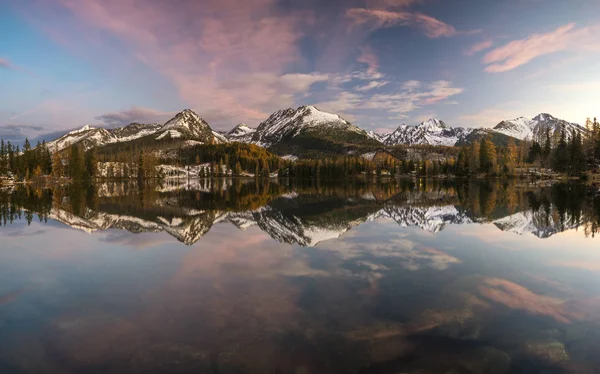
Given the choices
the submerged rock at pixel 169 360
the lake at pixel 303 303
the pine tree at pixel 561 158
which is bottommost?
the lake at pixel 303 303

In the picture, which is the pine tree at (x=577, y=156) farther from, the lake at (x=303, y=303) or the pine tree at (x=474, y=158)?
the lake at (x=303, y=303)

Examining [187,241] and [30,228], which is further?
[30,228]

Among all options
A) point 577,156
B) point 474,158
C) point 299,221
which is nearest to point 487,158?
point 474,158

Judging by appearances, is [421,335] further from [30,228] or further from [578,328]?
[30,228]

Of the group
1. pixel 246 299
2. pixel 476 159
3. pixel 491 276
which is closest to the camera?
pixel 246 299

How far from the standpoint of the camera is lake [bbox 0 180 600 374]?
9352mm

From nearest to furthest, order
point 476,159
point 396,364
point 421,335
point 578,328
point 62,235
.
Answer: point 396,364
point 421,335
point 578,328
point 62,235
point 476,159

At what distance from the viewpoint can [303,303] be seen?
43.4 feet

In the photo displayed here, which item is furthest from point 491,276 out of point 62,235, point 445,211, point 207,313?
point 62,235

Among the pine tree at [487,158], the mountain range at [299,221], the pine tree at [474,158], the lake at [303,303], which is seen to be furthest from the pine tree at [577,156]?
the lake at [303,303]

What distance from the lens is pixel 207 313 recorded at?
12.3 meters

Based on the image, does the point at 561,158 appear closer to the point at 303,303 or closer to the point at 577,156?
the point at 577,156

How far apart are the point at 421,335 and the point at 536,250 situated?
53.0 ft

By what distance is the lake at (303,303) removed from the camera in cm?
935
